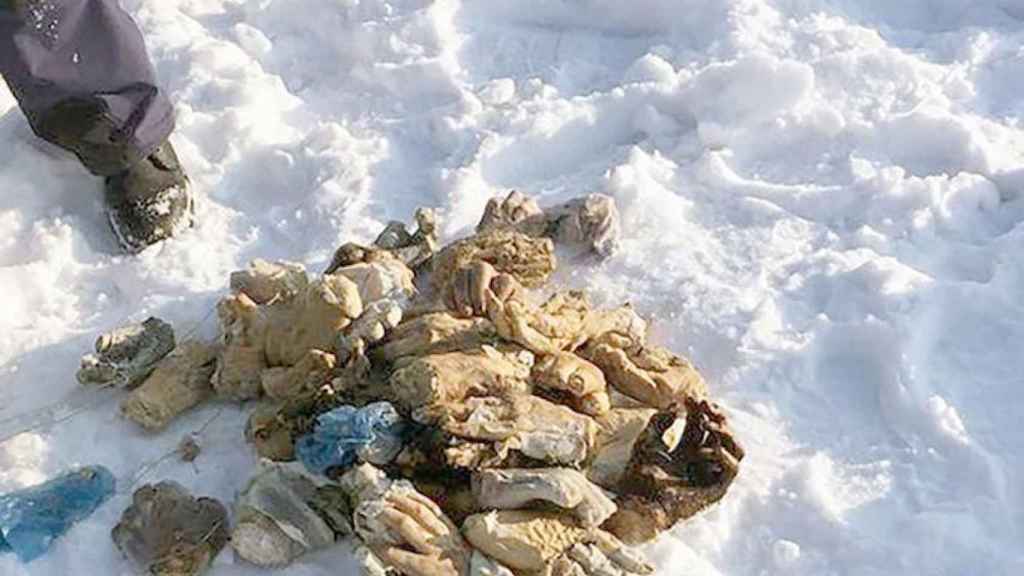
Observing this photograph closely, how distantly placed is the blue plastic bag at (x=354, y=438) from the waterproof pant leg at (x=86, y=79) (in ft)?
2.74

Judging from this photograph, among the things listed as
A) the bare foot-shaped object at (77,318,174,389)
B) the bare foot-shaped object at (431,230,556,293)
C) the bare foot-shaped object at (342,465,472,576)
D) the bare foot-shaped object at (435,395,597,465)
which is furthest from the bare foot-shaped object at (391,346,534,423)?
the bare foot-shaped object at (77,318,174,389)

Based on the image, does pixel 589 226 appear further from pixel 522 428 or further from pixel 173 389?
pixel 173 389

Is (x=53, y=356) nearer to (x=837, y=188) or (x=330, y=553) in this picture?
(x=330, y=553)

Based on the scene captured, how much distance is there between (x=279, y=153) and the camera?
2846 mm

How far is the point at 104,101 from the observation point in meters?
2.59

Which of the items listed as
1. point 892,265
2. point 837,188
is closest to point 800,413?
point 892,265

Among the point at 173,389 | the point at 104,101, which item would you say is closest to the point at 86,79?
the point at 104,101

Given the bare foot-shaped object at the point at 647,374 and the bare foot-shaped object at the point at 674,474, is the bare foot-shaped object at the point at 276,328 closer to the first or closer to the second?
the bare foot-shaped object at the point at 647,374

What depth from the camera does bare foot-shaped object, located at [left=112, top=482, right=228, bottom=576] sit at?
210 centimetres

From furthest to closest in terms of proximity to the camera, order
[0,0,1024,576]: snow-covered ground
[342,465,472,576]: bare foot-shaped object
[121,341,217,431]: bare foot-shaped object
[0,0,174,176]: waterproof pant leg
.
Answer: [0,0,174,176]: waterproof pant leg
[121,341,217,431]: bare foot-shaped object
[0,0,1024,576]: snow-covered ground
[342,465,472,576]: bare foot-shaped object

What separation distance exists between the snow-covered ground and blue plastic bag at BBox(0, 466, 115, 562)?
25 millimetres

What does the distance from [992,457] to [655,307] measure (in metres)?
0.62

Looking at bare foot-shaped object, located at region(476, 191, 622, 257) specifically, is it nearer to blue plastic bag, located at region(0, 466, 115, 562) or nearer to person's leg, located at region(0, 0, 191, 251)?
person's leg, located at region(0, 0, 191, 251)

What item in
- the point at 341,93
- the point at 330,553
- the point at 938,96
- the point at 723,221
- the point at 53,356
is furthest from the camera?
the point at 341,93
